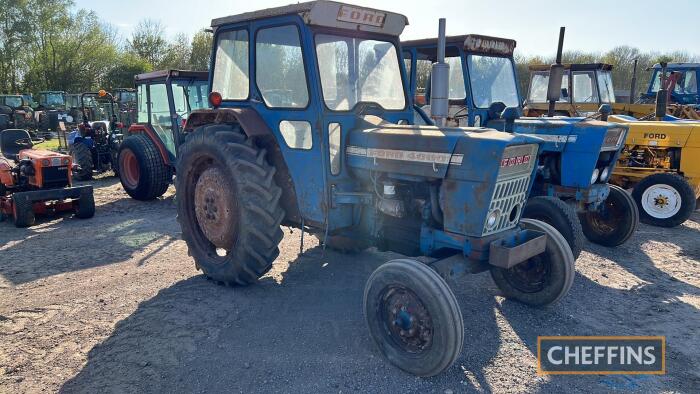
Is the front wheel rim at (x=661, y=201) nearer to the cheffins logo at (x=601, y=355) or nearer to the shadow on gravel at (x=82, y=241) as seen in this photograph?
the cheffins logo at (x=601, y=355)

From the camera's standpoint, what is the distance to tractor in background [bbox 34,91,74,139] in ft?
66.2

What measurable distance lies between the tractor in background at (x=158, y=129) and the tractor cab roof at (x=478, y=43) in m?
3.83

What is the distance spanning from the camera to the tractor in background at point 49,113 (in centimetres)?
2017

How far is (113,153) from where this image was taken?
33.4 feet

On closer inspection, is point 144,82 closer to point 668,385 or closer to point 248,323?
point 248,323

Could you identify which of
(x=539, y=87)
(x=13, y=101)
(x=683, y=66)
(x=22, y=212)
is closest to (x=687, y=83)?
(x=683, y=66)

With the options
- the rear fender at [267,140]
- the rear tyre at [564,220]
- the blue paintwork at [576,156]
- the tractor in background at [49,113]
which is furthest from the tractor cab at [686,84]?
the tractor in background at [49,113]

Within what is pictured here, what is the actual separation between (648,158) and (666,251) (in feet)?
6.47

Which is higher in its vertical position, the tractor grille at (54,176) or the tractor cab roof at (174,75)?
the tractor cab roof at (174,75)

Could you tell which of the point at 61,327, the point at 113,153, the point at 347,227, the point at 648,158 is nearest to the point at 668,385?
the point at 347,227

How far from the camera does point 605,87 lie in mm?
10266

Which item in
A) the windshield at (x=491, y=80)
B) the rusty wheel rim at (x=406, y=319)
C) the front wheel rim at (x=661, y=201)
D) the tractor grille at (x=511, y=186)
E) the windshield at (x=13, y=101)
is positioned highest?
the windshield at (x=13, y=101)

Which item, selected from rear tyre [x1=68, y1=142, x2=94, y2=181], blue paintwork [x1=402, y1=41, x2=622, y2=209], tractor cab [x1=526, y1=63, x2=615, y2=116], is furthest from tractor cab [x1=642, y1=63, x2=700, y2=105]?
rear tyre [x1=68, y1=142, x2=94, y2=181]

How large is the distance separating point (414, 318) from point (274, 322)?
1.26 metres
